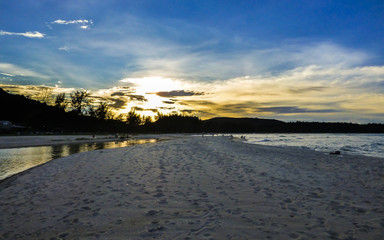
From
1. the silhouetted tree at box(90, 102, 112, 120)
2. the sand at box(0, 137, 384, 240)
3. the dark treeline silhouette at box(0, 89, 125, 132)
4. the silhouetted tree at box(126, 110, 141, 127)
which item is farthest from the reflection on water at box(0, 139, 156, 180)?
the silhouetted tree at box(126, 110, 141, 127)

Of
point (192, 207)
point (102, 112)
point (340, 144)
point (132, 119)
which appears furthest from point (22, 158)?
point (132, 119)

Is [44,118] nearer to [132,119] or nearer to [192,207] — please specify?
[132,119]

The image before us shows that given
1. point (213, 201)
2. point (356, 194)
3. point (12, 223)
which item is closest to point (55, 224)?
point (12, 223)

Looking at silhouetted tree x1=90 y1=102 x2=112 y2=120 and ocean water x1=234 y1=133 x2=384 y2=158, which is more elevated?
silhouetted tree x1=90 y1=102 x2=112 y2=120

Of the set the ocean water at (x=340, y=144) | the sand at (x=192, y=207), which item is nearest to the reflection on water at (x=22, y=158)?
the sand at (x=192, y=207)

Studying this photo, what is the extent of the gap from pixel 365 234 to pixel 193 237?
3861 mm

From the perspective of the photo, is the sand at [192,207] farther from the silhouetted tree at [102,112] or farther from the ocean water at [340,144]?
the silhouetted tree at [102,112]

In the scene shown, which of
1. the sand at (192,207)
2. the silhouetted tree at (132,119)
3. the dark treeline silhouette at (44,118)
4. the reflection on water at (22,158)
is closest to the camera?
the sand at (192,207)

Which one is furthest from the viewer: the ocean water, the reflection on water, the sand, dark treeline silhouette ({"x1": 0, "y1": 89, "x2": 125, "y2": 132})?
dark treeline silhouette ({"x1": 0, "y1": 89, "x2": 125, "y2": 132})

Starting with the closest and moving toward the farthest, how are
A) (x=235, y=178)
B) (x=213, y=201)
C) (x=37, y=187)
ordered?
(x=213, y=201) < (x=37, y=187) < (x=235, y=178)

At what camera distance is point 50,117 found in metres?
101

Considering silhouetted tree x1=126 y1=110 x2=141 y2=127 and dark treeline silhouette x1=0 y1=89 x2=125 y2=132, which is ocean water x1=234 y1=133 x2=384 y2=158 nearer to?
dark treeline silhouette x1=0 y1=89 x2=125 y2=132

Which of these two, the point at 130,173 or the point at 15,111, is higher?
the point at 15,111

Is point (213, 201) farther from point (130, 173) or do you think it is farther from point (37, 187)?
point (37, 187)
